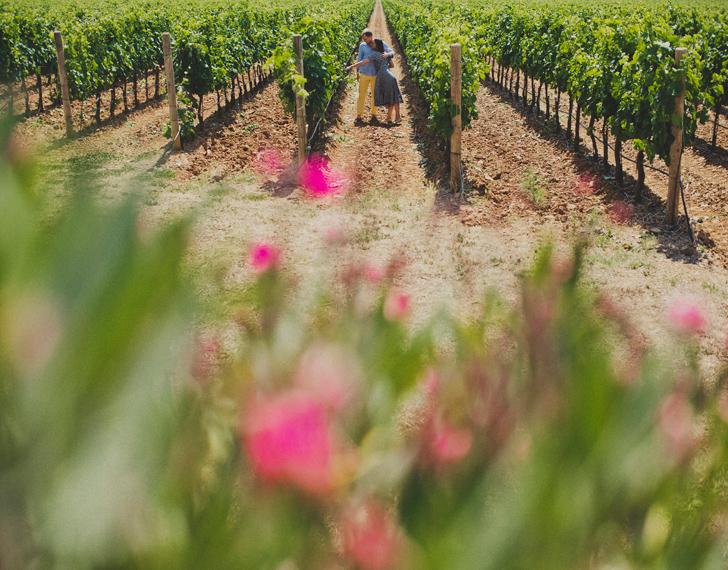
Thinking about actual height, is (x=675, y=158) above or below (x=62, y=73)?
below

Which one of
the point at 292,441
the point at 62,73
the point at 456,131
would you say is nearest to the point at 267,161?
the point at 456,131

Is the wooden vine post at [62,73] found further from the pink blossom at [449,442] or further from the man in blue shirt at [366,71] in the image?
the pink blossom at [449,442]

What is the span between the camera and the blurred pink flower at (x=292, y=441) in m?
0.40

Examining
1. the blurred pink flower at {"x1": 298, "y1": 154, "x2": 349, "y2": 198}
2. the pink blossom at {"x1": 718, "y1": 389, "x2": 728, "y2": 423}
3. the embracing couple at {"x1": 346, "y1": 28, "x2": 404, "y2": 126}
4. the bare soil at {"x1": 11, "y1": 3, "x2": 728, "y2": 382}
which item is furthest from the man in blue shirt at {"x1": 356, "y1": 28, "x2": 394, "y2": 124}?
the pink blossom at {"x1": 718, "y1": 389, "x2": 728, "y2": 423}

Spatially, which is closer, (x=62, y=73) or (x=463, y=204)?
(x=463, y=204)

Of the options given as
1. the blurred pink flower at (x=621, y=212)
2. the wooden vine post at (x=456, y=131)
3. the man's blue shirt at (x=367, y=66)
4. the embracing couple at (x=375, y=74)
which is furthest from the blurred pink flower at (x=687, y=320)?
the man's blue shirt at (x=367, y=66)

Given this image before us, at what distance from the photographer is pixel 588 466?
0.36 metres

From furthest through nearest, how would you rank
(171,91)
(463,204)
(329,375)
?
(171,91) < (463,204) < (329,375)

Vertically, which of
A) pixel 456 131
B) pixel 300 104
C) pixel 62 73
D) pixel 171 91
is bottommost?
pixel 456 131

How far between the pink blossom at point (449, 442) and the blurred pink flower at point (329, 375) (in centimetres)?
7

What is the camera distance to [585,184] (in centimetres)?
884

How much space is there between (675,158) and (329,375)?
25.3 feet

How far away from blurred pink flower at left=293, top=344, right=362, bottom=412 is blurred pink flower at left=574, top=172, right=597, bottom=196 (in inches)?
338

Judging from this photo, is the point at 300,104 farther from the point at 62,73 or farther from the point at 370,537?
the point at 370,537
